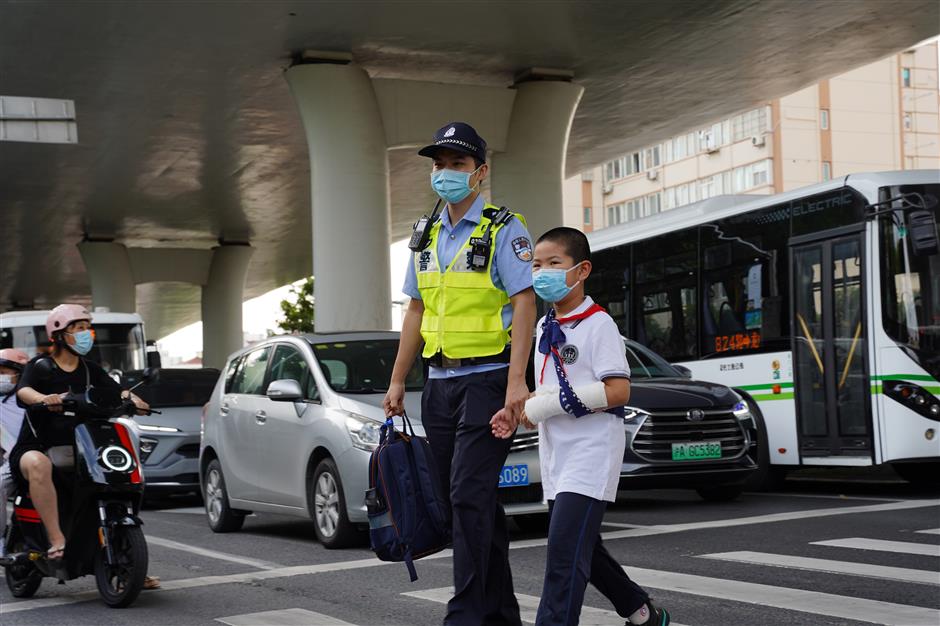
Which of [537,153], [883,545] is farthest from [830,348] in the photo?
[537,153]

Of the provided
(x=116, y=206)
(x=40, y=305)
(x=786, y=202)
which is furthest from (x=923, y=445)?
(x=40, y=305)

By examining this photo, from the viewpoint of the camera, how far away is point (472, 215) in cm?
605

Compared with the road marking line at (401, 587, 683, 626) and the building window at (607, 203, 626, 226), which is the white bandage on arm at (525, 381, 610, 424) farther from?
the building window at (607, 203, 626, 226)

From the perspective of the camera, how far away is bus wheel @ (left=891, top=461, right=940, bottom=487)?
1538cm

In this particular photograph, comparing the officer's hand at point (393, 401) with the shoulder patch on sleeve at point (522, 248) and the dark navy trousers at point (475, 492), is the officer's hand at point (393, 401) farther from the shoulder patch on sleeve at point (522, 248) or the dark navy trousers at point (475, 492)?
the shoulder patch on sleeve at point (522, 248)

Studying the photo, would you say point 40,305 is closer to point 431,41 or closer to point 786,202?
point 431,41

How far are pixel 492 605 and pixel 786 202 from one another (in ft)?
34.9

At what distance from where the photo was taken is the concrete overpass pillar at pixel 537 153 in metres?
25.1

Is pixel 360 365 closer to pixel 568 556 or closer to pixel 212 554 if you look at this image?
pixel 212 554

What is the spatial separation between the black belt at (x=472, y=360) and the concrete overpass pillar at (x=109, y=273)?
41.0 meters

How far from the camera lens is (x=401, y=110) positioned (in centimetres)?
2394

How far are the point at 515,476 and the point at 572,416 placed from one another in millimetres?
5159

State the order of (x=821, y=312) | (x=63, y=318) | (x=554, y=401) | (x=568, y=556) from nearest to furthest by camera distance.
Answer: (x=568, y=556)
(x=554, y=401)
(x=63, y=318)
(x=821, y=312)

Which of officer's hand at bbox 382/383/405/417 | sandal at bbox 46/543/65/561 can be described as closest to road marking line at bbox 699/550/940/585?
officer's hand at bbox 382/383/405/417
